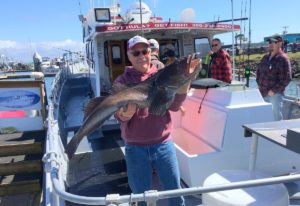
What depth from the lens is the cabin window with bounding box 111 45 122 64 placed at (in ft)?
30.6

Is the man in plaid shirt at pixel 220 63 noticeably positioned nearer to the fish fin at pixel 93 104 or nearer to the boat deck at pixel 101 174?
the boat deck at pixel 101 174

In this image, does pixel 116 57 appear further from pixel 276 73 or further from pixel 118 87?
pixel 118 87

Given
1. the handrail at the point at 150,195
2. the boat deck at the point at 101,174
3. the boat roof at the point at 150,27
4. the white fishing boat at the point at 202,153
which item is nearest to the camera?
the handrail at the point at 150,195

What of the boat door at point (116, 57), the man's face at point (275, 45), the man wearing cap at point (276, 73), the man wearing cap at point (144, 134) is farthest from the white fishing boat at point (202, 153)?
the boat door at point (116, 57)

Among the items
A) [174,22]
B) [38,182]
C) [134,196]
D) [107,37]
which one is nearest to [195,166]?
[134,196]

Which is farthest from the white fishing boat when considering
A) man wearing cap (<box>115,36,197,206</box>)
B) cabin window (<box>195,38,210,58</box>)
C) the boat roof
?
cabin window (<box>195,38,210,58</box>)

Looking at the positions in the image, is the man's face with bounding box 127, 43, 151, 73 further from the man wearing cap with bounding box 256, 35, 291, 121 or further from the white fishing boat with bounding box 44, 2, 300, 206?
the man wearing cap with bounding box 256, 35, 291, 121

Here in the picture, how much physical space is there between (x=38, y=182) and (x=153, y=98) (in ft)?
14.0

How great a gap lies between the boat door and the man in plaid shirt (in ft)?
13.4

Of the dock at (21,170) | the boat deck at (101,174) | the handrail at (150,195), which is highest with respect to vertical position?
the handrail at (150,195)

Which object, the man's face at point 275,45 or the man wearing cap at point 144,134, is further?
the man's face at point 275,45

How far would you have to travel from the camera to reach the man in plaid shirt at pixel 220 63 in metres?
5.61

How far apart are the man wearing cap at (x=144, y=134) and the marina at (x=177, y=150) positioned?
7.5 inches

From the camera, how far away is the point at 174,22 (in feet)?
26.6
